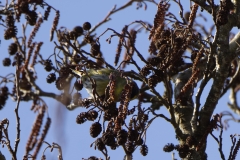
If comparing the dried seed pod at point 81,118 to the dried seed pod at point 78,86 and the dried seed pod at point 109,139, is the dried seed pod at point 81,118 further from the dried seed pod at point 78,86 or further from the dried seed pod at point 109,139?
the dried seed pod at point 78,86

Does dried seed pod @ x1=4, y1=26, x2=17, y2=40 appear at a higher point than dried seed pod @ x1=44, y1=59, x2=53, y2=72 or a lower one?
higher

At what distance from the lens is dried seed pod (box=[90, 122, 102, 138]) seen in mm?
2525

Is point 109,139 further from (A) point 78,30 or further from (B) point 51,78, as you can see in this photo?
(A) point 78,30

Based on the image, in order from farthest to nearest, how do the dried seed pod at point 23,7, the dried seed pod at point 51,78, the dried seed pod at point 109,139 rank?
1. the dried seed pod at point 23,7
2. the dried seed pod at point 51,78
3. the dried seed pod at point 109,139

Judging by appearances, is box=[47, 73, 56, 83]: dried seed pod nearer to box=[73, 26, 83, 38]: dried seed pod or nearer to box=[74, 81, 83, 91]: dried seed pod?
box=[74, 81, 83, 91]: dried seed pod

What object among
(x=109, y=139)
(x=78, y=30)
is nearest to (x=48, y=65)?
(x=78, y=30)

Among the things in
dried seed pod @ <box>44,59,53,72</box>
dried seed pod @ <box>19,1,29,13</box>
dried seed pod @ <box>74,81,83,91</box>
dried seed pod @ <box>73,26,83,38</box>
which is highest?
dried seed pod @ <box>19,1,29,13</box>

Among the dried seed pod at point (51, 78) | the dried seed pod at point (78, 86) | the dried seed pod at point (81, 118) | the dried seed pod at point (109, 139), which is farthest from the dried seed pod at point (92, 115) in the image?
the dried seed pod at point (51, 78)

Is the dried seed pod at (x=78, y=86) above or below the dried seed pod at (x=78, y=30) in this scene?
below

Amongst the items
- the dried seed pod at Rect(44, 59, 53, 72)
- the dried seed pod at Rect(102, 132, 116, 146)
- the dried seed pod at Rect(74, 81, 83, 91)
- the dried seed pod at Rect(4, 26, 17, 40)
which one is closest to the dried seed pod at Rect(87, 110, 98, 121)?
the dried seed pod at Rect(102, 132, 116, 146)

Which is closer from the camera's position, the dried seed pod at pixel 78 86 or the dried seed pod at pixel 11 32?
the dried seed pod at pixel 78 86

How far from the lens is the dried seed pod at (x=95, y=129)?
8.29ft

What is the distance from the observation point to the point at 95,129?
2527 mm

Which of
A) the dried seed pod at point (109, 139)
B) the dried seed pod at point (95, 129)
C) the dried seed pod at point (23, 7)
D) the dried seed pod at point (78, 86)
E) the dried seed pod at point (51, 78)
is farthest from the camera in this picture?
the dried seed pod at point (23, 7)
